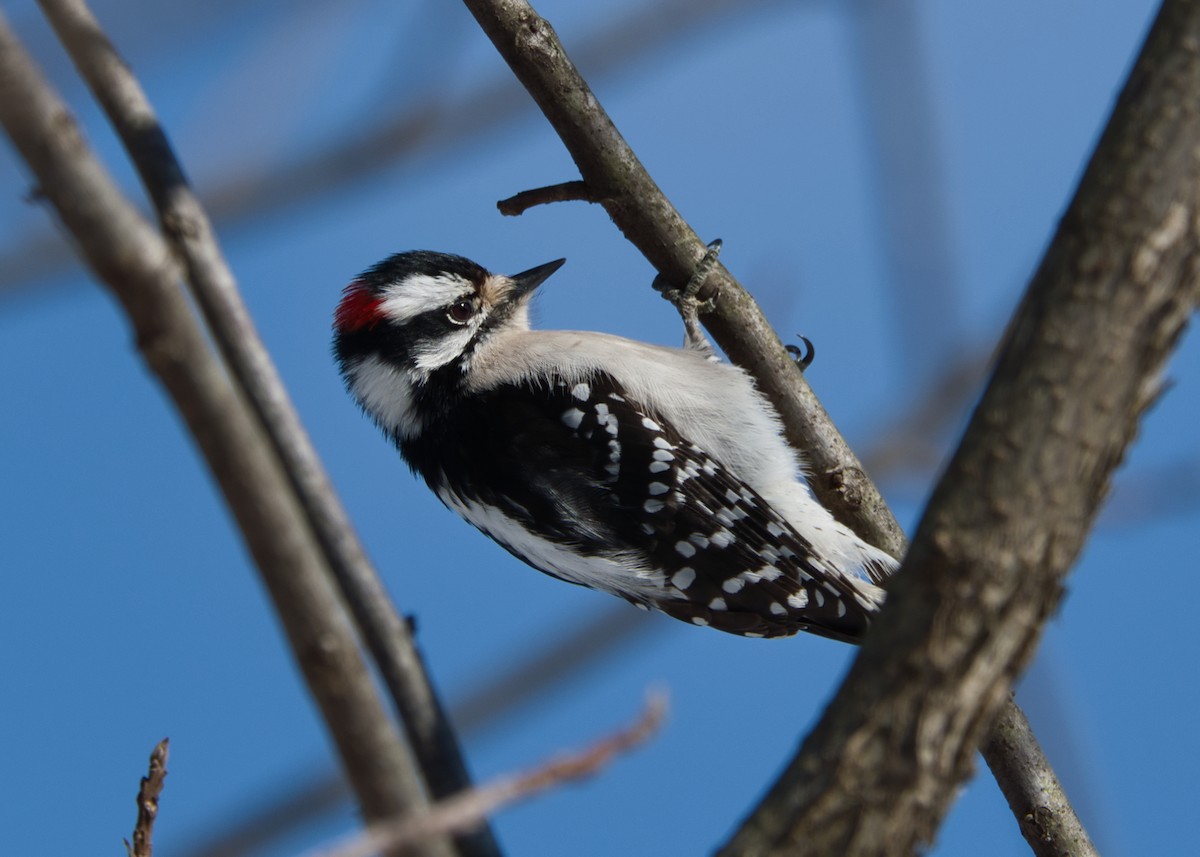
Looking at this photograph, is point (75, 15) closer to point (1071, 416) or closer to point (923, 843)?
point (1071, 416)

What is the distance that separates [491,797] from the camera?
1.25 metres

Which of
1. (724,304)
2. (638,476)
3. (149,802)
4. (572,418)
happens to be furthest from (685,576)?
(149,802)

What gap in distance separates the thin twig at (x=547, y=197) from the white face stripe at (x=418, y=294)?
0.66m

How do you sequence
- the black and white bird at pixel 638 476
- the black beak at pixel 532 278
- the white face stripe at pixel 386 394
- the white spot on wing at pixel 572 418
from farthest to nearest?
1. the black beak at pixel 532 278
2. the white face stripe at pixel 386 394
3. the white spot on wing at pixel 572 418
4. the black and white bird at pixel 638 476

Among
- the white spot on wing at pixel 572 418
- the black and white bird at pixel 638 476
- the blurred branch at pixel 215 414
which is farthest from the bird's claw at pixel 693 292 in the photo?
the blurred branch at pixel 215 414

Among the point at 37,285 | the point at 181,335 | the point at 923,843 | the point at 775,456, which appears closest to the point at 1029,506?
the point at 923,843

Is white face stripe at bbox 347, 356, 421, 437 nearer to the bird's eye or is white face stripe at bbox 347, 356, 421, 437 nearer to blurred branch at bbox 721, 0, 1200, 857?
the bird's eye

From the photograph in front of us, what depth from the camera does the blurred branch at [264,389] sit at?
1.29 meters

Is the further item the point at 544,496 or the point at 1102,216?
the point at 544,496

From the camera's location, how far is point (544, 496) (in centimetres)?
369

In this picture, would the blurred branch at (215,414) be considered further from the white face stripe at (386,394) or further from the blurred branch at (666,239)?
the white face stripe at (386,394)

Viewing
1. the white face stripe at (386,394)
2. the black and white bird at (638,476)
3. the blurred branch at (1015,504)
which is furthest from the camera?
the white face stripe at (386,394)

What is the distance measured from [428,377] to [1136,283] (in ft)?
9.02

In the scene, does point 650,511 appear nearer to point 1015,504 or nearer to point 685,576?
point 685,576
